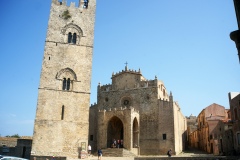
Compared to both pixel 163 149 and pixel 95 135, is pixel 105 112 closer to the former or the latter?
pixel 95 135

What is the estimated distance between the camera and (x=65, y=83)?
2572 cm

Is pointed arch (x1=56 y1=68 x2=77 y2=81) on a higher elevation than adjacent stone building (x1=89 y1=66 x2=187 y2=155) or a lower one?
higher

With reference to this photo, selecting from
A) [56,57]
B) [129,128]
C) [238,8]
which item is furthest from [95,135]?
[238,8]

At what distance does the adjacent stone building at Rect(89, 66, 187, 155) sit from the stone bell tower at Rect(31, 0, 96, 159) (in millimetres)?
6205

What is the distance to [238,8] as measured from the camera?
2859 mm

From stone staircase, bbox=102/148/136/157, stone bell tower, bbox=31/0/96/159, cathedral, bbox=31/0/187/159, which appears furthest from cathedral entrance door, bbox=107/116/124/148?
stone bell tower, bbox=31/0/96/159

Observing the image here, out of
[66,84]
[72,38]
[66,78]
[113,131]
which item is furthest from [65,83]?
[113,131]

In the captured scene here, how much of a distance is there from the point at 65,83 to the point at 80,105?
2939 millimetres

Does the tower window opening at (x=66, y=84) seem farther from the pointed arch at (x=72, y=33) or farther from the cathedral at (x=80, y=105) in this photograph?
the pointed arch at (x=72, y=33)

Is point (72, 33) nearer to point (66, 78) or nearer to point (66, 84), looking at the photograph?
point (66, 78)

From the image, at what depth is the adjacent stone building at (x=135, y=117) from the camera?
99.1 ft

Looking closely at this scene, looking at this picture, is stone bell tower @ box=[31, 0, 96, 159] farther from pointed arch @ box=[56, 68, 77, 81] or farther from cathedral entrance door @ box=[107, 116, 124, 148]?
cathedral entrance door @ box=[107, 116, 124, 148]

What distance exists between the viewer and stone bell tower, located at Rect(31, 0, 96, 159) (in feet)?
77.7

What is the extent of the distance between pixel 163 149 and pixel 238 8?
30.1m
